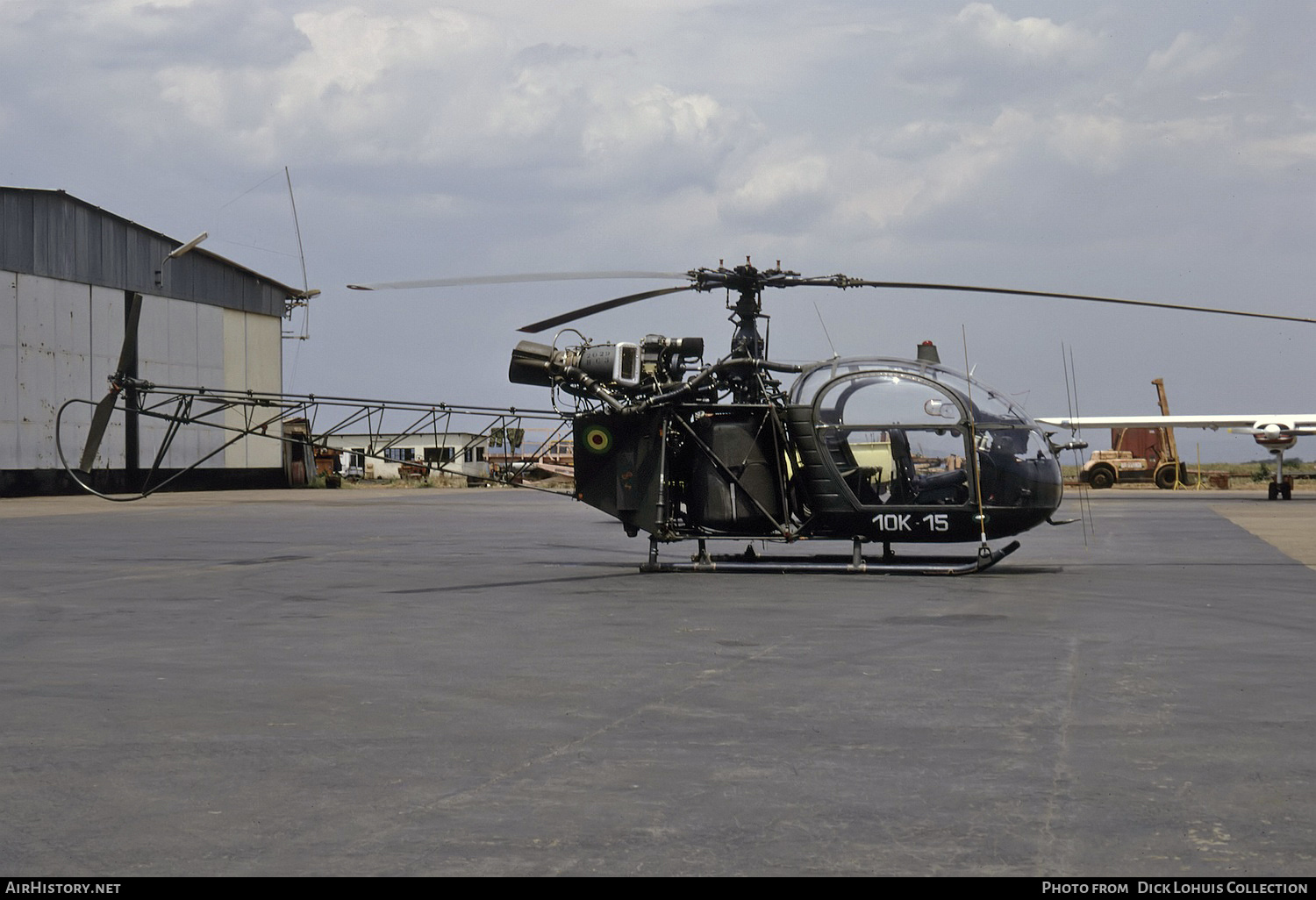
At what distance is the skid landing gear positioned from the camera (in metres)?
15.2

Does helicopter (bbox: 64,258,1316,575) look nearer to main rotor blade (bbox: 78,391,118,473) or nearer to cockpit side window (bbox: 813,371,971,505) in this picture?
cockpit side window (bbox: 813,371,971,505)

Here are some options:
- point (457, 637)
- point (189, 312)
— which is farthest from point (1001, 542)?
point (189, 312)

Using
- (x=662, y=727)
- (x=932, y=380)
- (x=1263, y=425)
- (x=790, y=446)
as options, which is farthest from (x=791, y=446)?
(x=1263, y=425)

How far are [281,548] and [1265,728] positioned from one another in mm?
16971

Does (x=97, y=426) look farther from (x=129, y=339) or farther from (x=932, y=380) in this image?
(x=932, y=380)

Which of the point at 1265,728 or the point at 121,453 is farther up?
the point at 121,453

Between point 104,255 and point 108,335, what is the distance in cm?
298

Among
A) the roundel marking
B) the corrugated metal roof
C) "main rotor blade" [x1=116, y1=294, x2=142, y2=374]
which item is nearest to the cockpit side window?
the roundel marking

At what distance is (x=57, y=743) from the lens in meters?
6.45

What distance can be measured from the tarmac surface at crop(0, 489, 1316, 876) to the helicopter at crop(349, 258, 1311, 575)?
0.89 meters

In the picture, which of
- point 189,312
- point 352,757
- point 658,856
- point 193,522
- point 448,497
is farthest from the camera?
point 189,312

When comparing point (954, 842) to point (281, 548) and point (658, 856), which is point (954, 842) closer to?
point (658, 856)

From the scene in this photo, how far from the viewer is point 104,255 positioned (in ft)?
163

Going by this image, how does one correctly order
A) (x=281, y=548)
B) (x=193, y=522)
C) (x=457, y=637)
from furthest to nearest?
(x=193, y=522), (x=281, y=548), (x=457, y=637)
